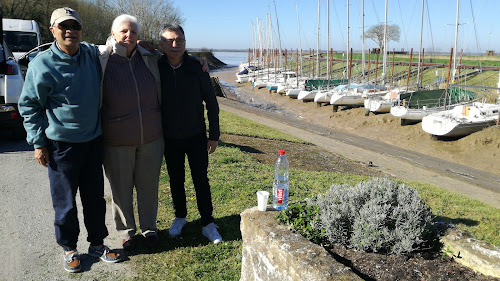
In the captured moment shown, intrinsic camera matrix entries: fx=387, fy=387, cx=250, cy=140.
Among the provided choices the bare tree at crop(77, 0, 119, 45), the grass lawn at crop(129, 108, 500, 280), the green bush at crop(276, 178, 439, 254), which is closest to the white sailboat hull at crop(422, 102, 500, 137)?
the grass lawn at crop(129, 108, 500, 280)

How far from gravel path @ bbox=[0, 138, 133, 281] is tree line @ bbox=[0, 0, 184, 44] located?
1575 centimetres

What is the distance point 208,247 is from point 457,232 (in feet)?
7.64

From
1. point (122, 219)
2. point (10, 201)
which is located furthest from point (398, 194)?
point (10, 201)

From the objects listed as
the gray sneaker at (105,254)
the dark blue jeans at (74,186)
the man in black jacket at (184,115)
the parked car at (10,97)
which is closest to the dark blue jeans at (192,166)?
the man in black jacket at (184,115)

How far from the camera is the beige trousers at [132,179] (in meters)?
3.73

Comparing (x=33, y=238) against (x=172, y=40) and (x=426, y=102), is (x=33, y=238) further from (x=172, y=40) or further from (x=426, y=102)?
(x=426, y=102)

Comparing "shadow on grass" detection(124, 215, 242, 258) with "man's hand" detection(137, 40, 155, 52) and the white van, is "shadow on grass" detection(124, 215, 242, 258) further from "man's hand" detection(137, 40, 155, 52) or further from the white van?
the white van

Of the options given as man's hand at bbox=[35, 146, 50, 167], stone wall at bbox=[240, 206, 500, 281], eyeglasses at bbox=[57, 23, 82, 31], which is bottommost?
stone wall at bbox=[240, 206, 500, 281]

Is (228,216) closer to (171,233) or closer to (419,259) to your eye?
(171,233)

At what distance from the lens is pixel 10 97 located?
26.3 ft

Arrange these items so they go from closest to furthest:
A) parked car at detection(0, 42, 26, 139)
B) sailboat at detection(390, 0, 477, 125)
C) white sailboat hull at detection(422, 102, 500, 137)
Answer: parked car at detection(0, 42, 26, 139), white sailboat hull at detection(422, 102, 500, 137), sailboat at detection(390, 0, 477, 125)

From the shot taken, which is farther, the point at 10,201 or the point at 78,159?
the point at 10,201

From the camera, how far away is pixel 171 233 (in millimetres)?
4258

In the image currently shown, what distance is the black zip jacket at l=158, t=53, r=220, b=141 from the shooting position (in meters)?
3.78
